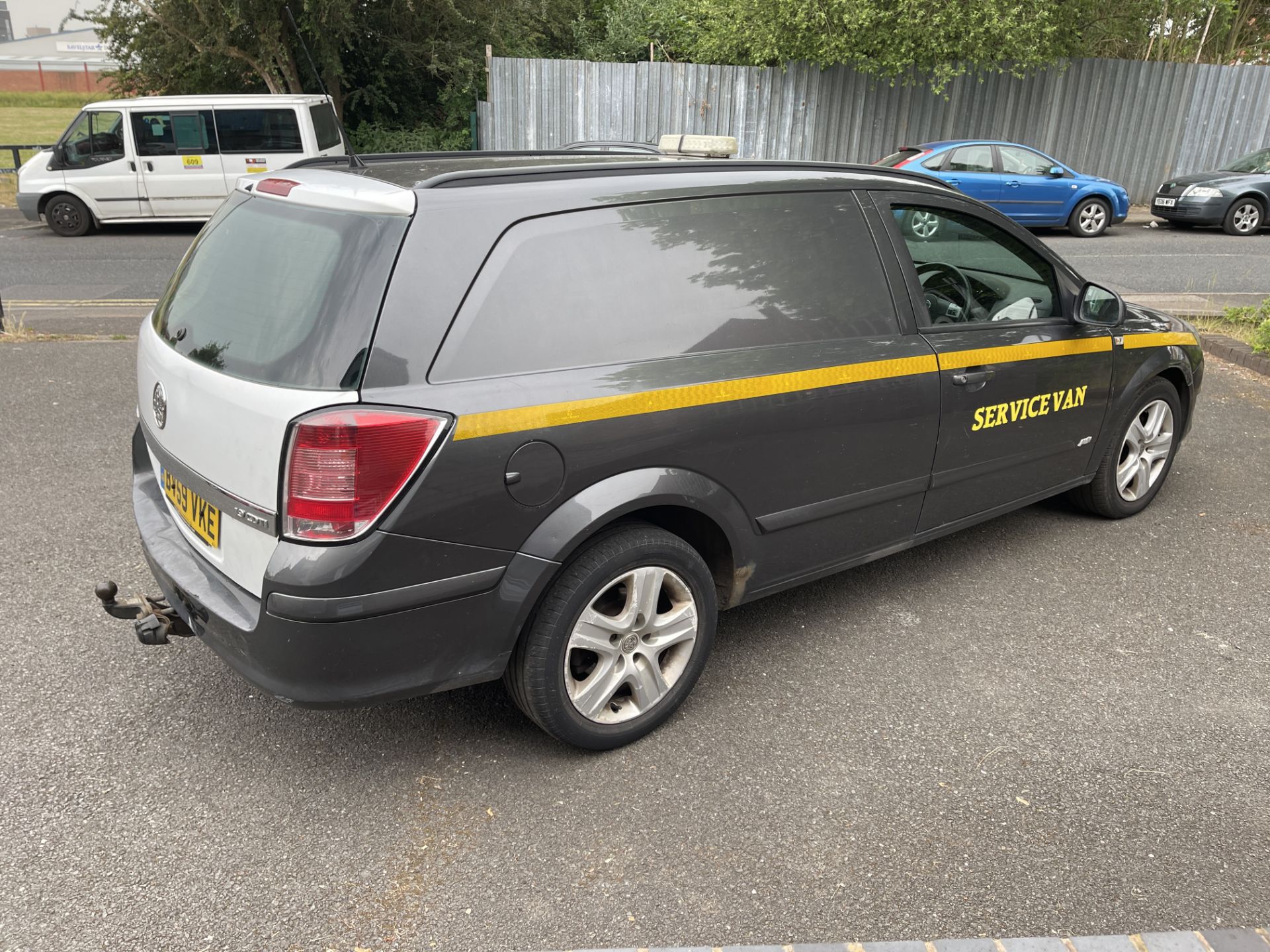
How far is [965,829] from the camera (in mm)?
2791

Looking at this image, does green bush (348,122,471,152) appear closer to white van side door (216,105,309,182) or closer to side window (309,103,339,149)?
side window (309,103,339,149)

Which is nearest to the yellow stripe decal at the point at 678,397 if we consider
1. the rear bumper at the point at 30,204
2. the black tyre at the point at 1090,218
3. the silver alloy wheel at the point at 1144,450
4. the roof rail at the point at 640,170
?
the roof rail at the point at 640,170

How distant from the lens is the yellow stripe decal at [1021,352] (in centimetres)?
378

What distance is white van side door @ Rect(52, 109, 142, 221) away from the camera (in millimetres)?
14195

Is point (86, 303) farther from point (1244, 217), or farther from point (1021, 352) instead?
point (1244, 217)

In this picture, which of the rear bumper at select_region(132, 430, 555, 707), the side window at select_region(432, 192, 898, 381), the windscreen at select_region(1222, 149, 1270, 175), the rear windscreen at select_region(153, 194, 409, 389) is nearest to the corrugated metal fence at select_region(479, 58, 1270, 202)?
the windscreen at select_region(1222, 149, 1270, 175)

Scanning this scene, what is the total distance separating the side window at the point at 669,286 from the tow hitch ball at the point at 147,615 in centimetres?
124

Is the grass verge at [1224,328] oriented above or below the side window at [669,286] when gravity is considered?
below

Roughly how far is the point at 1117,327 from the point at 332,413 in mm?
3586

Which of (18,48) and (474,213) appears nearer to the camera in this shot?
(474,213)

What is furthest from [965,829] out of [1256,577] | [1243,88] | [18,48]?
Answer: [18,48]

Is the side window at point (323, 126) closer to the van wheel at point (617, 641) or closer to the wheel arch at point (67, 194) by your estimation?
the wheel arch at point (67, 194)

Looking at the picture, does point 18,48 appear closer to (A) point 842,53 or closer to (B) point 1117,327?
(A) point 842,53

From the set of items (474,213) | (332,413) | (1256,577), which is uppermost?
(474,213)
